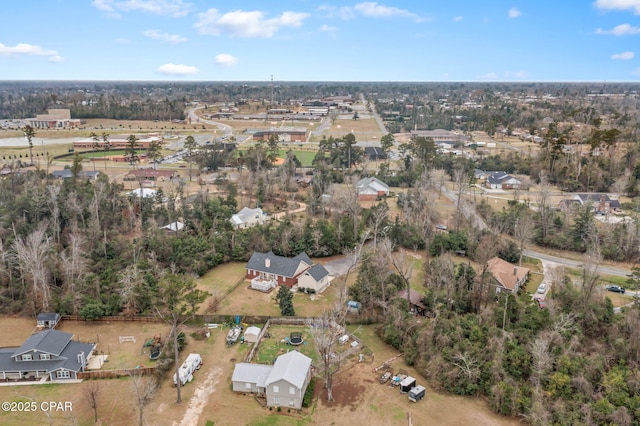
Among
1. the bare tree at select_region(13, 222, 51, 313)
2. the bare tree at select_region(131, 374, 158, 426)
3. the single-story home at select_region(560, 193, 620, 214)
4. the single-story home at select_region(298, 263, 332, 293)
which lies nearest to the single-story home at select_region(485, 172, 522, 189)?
→ the single-story home at select_region(560, 193, 620, 214)

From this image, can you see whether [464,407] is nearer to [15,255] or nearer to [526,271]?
[526,271]

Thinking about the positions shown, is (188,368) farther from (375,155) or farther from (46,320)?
(375,155)

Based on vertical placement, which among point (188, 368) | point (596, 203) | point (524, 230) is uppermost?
point (524, 230)

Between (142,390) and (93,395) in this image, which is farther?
(142,390)

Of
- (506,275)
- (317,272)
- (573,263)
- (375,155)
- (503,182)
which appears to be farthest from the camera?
(375,155)

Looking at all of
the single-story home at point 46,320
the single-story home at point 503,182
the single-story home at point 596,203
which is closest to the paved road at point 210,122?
the single-story home at point 503,182

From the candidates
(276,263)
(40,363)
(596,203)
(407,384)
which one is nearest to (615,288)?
(407,384)
